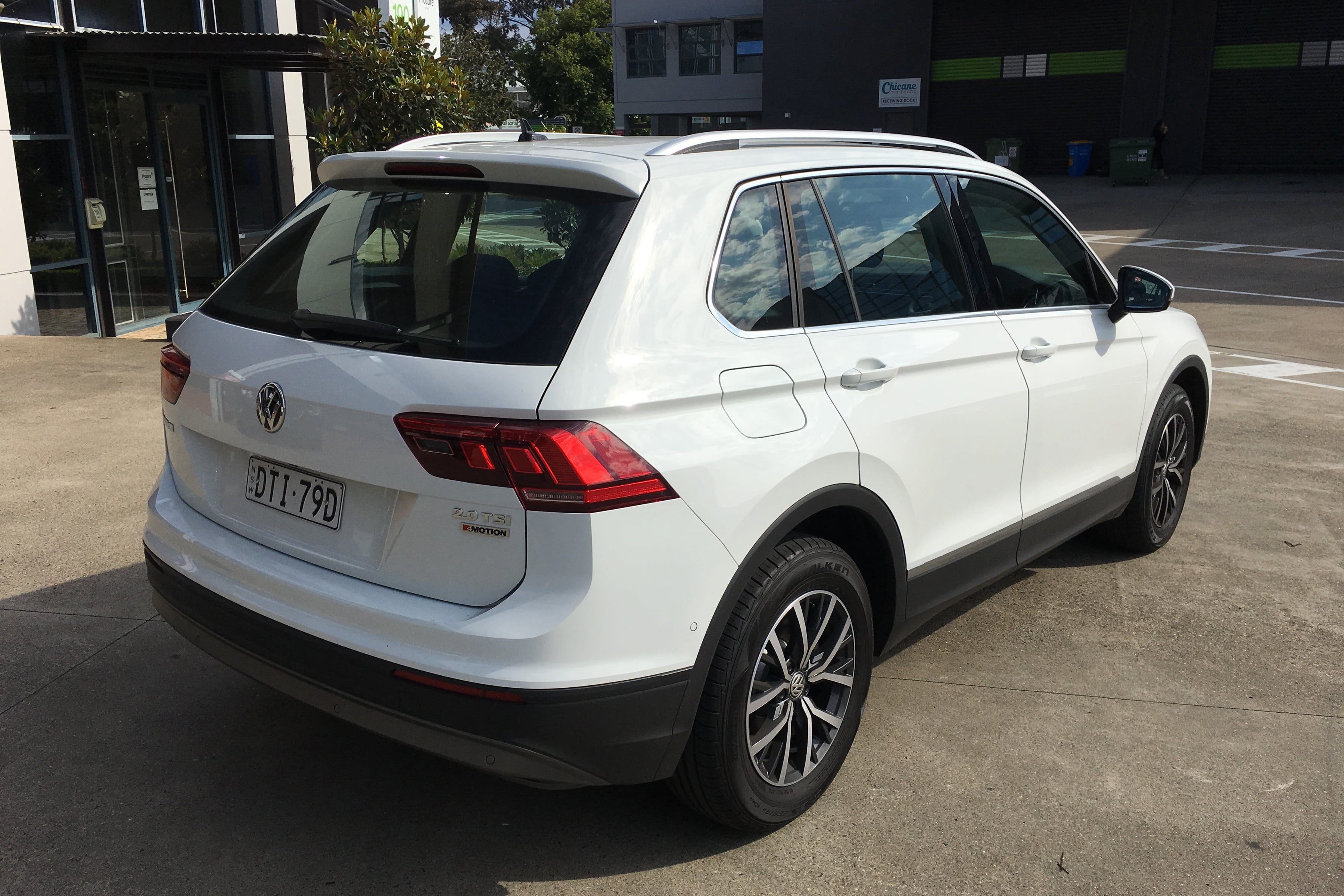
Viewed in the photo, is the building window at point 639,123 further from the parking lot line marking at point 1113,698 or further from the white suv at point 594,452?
the white suv at point 594,452

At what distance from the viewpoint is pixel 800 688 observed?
3059 millimetres

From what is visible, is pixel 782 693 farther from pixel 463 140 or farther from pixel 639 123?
pixel 639 123

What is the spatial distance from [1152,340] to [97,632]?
438 cm

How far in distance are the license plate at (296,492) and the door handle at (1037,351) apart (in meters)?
2.34

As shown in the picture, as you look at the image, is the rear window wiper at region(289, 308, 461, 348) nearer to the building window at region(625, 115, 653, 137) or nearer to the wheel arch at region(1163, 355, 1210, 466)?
the wheel arch at region(1163, 355, 1210, 466)

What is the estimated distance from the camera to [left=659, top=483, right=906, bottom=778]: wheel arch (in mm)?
2668

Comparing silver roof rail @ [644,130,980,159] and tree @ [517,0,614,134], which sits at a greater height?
tree @ [517,0,614,134]

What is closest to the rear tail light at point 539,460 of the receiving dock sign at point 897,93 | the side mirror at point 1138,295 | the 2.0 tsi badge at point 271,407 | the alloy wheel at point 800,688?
the 2.0 tsi badge at point 271,407

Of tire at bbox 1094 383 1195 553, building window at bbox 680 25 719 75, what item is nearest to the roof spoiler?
tire at bbox 1094 383 1195 553

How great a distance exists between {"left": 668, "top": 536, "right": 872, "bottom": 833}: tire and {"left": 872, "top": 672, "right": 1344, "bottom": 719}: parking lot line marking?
2.47 ft

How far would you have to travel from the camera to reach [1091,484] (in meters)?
4.41

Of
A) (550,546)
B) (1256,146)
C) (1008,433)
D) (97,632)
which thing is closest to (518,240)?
(550,546)

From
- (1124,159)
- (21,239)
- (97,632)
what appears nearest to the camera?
(97,632)

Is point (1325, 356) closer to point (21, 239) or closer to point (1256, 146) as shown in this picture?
point (21, 239)
